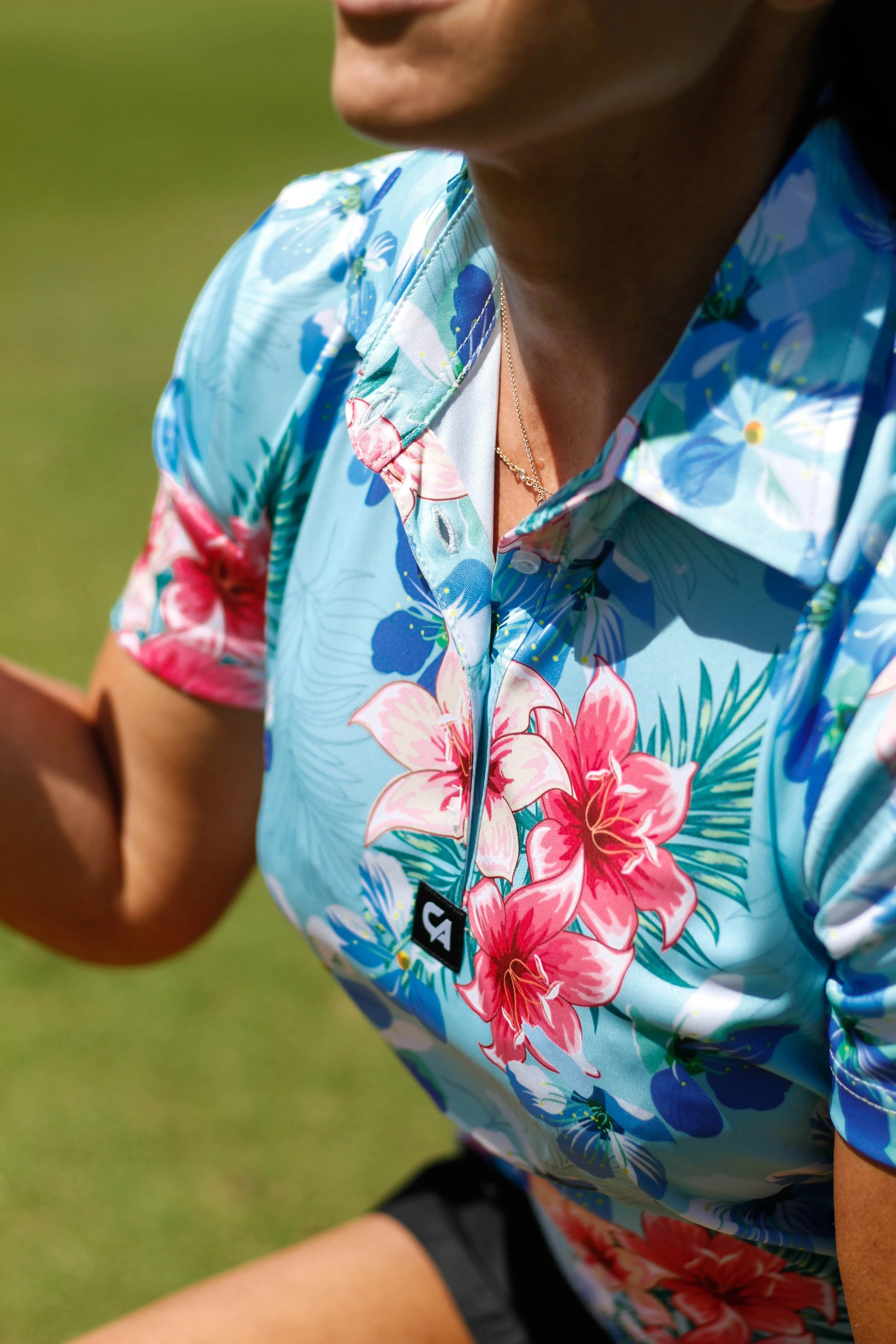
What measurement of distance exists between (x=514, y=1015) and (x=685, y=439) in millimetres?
351

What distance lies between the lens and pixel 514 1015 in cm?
86

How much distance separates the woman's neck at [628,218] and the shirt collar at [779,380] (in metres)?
0.04

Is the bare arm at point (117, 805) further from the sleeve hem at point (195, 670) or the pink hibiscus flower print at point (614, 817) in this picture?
the pink hibiscus flower print at point (614, 817)

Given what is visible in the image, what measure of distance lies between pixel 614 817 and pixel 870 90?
1.31 feet

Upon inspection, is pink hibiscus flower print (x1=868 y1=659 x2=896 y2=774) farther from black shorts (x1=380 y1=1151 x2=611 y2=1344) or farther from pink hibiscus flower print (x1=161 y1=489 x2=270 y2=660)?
black shorts (x1=380 y1=1151 x2=611 y2=1344)

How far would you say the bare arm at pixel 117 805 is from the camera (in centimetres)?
115

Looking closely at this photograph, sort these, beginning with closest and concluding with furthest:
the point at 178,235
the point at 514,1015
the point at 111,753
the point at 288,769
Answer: the point at 514,1015 < the point at 288,769 < the point at 111,753 < the point at 178,235

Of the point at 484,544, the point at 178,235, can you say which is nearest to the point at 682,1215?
the point at 484,544

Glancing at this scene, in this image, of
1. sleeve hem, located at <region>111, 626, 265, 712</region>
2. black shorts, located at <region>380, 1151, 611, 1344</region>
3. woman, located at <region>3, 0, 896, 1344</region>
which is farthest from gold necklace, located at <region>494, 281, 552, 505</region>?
black shorts, located at <region>380, 1151, 611, 1344</region>

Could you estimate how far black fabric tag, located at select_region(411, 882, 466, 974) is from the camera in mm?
887

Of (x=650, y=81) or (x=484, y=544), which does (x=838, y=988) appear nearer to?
(x=484, y=544)

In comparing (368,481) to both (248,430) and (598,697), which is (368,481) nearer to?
(248,430)

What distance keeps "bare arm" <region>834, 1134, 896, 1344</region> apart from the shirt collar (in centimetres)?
31

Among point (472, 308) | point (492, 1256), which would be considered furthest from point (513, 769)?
point (492, 1256)
